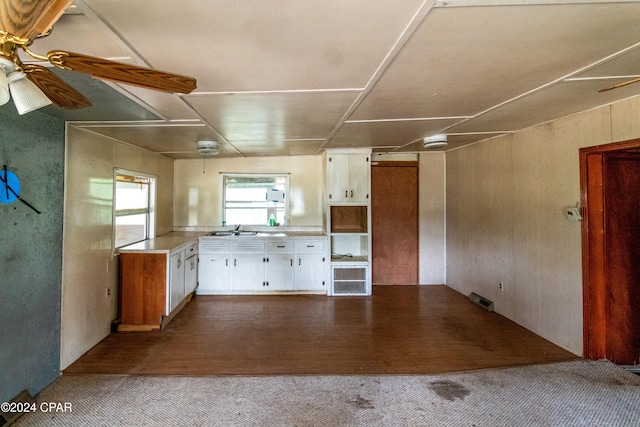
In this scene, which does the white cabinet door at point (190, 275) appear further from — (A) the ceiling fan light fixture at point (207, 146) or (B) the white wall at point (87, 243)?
(A) the ceiling fan light fixture at point (207, 146)

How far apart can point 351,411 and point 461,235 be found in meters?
3.34

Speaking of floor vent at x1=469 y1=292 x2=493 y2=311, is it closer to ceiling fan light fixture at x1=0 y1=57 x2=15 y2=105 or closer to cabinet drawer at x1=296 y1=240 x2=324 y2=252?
cabinet drawer at x1=296 y1=240 x2=324 y2=252

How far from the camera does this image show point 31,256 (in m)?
2.15

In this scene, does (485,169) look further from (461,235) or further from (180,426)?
(180,426)

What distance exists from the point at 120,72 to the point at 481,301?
443cm

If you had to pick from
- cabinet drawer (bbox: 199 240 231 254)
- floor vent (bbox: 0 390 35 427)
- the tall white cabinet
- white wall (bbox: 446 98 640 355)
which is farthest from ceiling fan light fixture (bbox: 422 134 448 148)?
floor vent (bbox: 0 390 35 427)

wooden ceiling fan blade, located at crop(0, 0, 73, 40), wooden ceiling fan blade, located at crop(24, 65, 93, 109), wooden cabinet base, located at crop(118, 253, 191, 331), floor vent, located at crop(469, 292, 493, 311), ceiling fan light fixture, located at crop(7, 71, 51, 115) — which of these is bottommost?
floor vent, located at crop(469, 292, 493, 311)

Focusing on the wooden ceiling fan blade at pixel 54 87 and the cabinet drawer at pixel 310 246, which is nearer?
the wooden ceiling fan blade at pixel 54 87

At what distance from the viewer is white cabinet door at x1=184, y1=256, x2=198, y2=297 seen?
3.93 m

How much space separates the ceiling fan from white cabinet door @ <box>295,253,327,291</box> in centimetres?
355

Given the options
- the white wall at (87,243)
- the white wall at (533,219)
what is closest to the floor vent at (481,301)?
the white wall at (533,219)

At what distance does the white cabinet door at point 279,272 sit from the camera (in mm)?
4453

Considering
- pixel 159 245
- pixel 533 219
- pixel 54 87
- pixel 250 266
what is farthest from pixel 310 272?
pixel 54 87

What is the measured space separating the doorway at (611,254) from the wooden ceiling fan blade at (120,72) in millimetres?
3267
